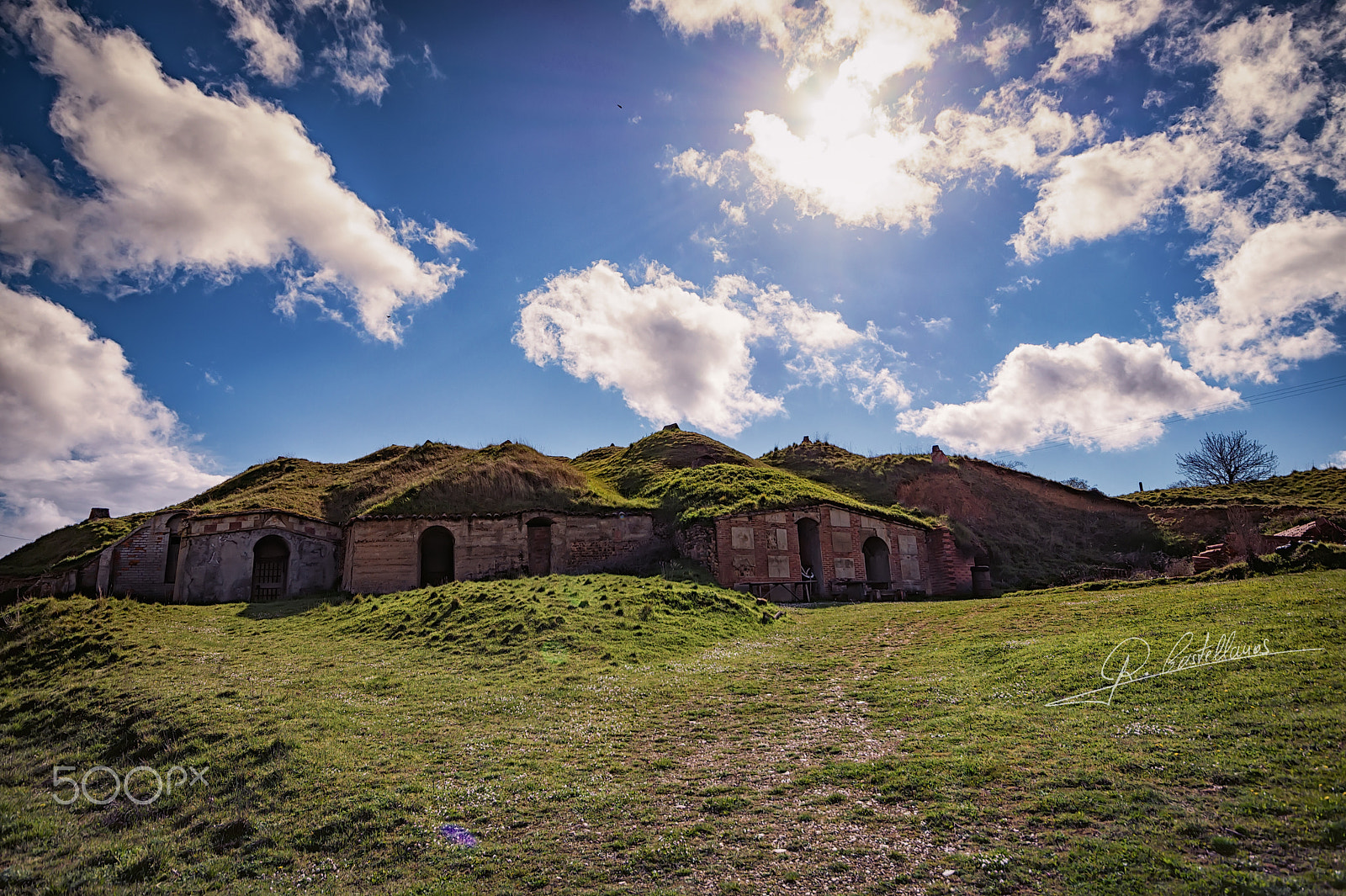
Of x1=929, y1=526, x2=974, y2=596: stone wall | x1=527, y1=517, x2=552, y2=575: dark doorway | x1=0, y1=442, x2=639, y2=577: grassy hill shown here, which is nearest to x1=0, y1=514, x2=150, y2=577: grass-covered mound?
x1=0, y1=442, x2=639, y2=577: grassy hill

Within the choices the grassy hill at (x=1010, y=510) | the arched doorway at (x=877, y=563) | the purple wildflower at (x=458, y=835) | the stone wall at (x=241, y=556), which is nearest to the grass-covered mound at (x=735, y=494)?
the arched doorway at (x=877, y=563)

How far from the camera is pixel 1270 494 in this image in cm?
4206

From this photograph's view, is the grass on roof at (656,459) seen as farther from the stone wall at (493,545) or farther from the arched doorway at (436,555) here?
the arched doorway at (436,555)

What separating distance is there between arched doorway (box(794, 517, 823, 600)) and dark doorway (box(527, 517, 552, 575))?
12.3 m

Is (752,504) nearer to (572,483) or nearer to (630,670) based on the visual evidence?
(572,483)

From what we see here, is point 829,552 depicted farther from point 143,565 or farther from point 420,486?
point 143,565

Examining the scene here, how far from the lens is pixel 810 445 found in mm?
49500

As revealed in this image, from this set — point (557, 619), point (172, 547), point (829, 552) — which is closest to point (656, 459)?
point (829, 552)

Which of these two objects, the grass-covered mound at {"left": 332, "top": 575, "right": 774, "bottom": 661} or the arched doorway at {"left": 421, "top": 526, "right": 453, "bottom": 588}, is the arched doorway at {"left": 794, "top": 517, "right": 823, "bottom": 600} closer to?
the grass-covered mound at {"left": 332, "top": 575, "right": 774, "bottom": 661}

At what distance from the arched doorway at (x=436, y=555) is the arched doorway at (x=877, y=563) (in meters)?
21.3

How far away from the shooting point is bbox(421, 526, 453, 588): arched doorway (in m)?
34.1

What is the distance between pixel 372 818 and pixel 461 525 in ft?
80.4

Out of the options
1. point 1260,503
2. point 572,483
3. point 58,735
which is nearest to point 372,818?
point 58,735

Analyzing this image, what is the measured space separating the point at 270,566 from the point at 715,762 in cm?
3007
